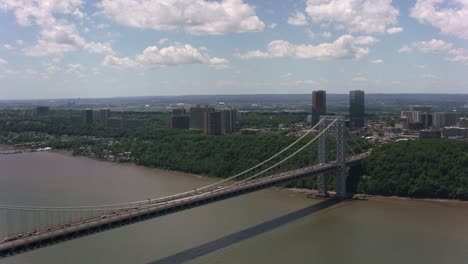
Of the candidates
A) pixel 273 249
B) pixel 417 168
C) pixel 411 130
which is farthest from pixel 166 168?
pixel 411 130

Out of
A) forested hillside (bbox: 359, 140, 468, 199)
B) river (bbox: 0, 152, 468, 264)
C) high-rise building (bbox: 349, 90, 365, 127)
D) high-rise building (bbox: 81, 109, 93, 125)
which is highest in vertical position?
high-rise building (bbox: 349, 90, 365, 127)

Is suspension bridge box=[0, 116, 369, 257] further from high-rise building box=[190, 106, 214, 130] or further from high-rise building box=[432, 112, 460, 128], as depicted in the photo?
high-rise building box=[432, 112, 460, 128]

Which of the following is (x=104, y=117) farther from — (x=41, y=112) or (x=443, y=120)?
(x=443, y=120)

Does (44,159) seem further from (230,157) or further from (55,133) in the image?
(55,133)

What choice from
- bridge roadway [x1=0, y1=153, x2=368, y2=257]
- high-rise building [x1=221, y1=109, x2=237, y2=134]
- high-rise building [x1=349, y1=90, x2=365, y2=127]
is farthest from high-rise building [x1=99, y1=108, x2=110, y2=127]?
bridge roadway [x1=0, y1=153, x2=368, y2=257]

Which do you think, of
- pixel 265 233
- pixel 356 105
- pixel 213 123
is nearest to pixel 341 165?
pixel 265 233
